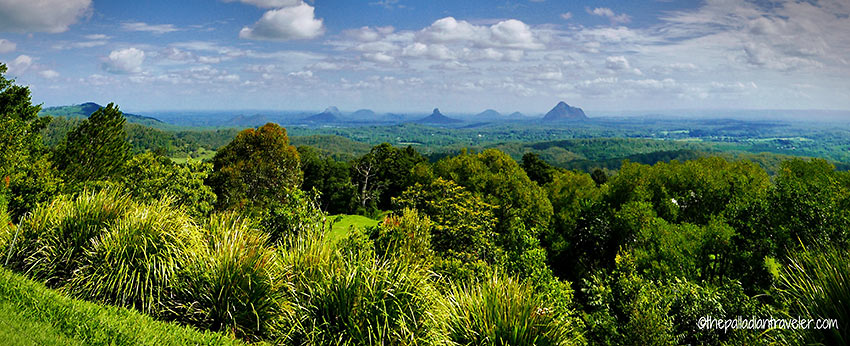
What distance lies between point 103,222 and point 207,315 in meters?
3.38

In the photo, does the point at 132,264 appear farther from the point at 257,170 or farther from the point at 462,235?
the point at 257,170

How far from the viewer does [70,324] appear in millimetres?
5711

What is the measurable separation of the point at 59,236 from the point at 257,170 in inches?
599

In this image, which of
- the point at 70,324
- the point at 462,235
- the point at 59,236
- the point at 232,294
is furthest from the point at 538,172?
the point at 70,324

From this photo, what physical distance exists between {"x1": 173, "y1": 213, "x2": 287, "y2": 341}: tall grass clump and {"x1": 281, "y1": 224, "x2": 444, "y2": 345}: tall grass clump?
506mm

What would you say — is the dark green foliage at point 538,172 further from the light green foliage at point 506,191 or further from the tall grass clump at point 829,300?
the tall grass clump at point 829,300

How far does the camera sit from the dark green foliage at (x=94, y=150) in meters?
27.7

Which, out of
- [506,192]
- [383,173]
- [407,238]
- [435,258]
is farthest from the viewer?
[383,173]

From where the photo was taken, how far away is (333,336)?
6.76m

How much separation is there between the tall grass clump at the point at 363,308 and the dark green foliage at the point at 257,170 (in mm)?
15974

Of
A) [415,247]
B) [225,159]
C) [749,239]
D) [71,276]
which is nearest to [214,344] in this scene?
[71,276]

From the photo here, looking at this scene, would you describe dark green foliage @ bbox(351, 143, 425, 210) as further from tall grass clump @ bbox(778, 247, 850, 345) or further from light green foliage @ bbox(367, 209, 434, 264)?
tall grass clump @ bbox(778, 247, 850, 345)

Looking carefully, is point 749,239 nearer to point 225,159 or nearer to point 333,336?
point 333,336

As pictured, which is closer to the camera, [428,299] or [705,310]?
[428,299]
